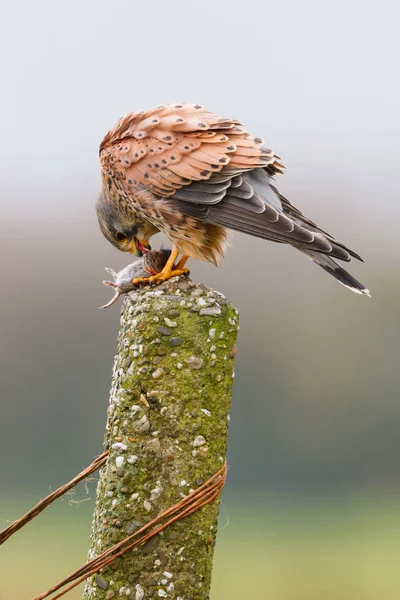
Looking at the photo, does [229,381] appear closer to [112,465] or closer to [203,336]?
[203,336]

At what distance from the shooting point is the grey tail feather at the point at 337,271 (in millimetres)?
2393

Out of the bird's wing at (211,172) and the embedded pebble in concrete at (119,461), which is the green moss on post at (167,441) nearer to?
the embedded pebble in concrete at (119,461)

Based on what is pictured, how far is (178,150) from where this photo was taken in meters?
2.68

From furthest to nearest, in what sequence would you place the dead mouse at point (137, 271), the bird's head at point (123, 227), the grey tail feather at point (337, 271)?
1. the bird's head at point (123, 227)
2. the dead mouse at point (137, 271)
3. the grey tail feather at point (337, 271)

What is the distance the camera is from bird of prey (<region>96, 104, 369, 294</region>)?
8.13 ft

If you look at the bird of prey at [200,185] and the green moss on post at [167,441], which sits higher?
the bird of prey at [200,185]

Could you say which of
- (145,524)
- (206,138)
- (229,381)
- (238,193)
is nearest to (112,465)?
(145,524)

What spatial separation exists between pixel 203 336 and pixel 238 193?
639 mm

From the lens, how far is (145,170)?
2.72 m

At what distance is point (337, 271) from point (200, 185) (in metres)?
0.64

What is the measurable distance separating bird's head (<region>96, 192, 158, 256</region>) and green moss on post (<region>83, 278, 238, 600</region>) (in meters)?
0.78

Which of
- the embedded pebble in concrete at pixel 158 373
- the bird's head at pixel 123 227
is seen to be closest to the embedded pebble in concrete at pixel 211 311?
the embedded pebble in concrete at pixel 158 373

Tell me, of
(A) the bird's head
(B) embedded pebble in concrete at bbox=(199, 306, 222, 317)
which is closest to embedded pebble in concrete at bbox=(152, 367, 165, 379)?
(B) embedded pebble in concrete at bbox=(199, 306, 222, 317)

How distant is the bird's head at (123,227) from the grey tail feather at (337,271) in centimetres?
86
